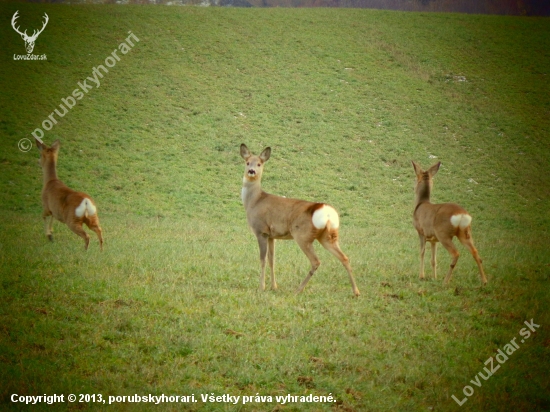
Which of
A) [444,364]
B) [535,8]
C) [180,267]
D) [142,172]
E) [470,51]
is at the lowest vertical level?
[444,364]

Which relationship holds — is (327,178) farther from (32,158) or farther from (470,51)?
(470,51)

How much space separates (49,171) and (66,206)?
5.56 feet

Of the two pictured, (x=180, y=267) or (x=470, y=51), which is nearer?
(x=180, y=267)

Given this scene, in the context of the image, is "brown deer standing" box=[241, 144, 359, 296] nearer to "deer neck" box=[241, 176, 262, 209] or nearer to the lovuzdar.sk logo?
"deer neck" box=[241, 176, 262, 209]

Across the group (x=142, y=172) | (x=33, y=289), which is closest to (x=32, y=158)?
(x=142, y=172)

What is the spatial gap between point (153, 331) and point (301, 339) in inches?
72.2

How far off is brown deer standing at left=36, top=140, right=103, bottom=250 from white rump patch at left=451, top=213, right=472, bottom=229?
6.65 meters

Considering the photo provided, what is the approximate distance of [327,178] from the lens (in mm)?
27797

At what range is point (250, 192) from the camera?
401 inches

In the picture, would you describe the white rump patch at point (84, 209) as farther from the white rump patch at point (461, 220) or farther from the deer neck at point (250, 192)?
the white rump patch at point (461, 220)

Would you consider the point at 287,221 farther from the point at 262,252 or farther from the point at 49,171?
the point at 49,171

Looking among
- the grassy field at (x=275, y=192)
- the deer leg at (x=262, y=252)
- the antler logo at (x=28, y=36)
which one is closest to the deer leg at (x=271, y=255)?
the deer leg at (x=262, y=252)

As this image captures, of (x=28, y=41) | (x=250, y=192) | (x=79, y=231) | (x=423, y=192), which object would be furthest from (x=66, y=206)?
(x=28, y=41)

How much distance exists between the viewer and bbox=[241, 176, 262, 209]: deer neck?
1009 centimetres
